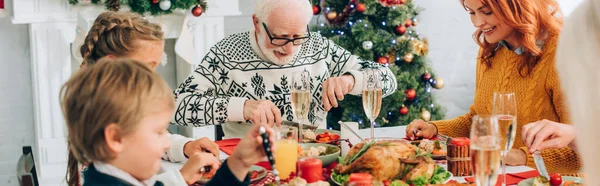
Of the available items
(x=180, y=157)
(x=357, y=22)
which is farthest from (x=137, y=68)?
(x=357, y=22)

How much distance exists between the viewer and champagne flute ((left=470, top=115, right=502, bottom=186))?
58.4 inches

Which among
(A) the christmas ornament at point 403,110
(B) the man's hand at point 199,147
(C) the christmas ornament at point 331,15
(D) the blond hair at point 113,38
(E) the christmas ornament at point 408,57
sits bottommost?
(A) the christmas ornament at point 403,110

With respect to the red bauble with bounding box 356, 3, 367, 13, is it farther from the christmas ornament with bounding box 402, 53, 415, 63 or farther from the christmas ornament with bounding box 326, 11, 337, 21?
the christmas ornament with bounding box 402, 53, 415, 63

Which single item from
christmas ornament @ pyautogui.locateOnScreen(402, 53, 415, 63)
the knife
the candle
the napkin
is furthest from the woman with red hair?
christmas ornament @ pyautogui.locateOnScreen(402, 53, 415, 63)

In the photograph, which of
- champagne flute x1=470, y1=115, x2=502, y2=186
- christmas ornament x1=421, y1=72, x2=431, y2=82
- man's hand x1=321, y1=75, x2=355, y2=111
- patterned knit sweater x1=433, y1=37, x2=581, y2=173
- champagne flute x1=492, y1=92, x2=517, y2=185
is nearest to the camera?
champagne flute x1=470, y1=115, x2=502, y2=186

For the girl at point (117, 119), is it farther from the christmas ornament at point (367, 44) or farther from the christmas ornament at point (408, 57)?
the christmas ornament at point (408, 57)

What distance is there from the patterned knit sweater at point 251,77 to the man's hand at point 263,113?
0.60 feet

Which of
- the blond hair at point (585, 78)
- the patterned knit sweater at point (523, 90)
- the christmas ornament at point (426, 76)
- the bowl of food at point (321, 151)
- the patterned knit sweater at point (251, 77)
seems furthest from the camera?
the christmas ornament at point (426, 76)

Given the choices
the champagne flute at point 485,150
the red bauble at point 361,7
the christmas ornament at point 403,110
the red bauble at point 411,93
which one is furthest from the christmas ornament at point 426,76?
the champagne flute at point 485,150

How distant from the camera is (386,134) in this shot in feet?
8.53

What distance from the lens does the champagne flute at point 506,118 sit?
1747mm

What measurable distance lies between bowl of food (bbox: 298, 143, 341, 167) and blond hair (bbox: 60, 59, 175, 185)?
2.50 ft

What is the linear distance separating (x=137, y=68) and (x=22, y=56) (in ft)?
9.73

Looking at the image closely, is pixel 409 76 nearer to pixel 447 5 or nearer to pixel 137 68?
pixel 447 5
